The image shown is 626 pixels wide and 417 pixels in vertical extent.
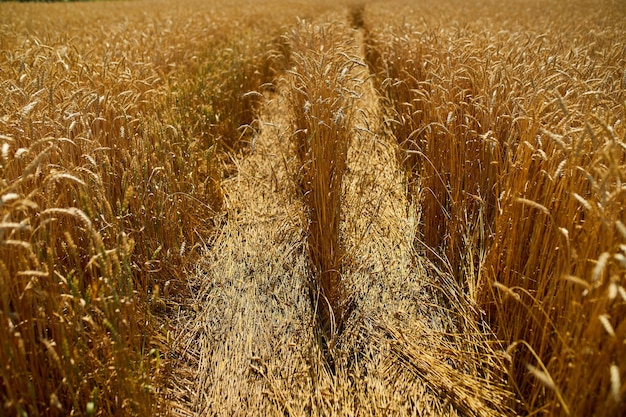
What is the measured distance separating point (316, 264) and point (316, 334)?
346 millimetres

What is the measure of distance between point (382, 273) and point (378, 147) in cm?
125

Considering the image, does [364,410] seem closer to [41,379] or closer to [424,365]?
[424,365]

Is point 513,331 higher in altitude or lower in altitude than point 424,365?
higher

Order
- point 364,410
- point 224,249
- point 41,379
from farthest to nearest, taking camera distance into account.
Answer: point 224,249 < point 364,410 < point 41,379

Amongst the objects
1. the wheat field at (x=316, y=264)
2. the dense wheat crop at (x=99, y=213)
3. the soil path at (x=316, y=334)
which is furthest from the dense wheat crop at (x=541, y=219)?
the dense wheat crop at (x=99, y=213)

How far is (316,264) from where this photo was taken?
1956 millimetres

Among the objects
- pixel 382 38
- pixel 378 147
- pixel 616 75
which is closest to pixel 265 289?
pixel 378 147

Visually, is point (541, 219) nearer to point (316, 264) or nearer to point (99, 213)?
point (316, 264)

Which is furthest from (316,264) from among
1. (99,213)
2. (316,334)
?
(99,213)

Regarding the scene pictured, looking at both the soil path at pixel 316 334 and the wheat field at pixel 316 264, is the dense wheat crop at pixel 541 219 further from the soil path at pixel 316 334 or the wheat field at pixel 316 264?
the soil path at pixel 316 334

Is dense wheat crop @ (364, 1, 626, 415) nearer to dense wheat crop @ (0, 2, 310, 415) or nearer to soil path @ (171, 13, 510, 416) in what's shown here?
soil path @ (171, 13, 510, 416)

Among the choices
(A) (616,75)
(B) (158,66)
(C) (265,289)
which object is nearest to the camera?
(C) (265,289)

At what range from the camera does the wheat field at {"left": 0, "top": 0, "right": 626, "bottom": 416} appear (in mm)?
1153

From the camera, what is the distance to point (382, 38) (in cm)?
443
